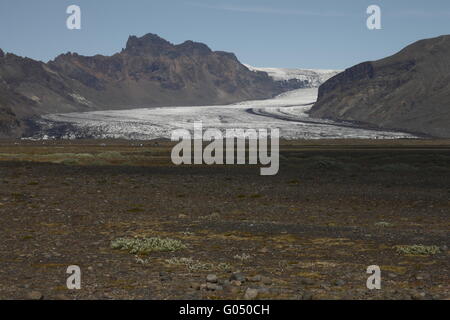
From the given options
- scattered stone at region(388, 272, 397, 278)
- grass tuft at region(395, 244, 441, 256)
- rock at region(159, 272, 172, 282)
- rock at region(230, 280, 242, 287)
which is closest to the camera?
rock at region(230, 280, 242, 287)

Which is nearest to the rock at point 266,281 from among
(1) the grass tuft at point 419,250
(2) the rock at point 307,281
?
(2) the rock at point 307,281

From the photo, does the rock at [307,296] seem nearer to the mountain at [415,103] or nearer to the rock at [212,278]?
the rock at [212,278]

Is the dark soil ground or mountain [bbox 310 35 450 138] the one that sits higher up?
mountain [bbox 310 35 450 138]

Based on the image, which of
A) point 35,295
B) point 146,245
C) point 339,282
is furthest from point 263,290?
point 146,245

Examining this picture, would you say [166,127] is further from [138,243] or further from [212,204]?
[138,243]

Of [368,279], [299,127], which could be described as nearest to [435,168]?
[368,279]

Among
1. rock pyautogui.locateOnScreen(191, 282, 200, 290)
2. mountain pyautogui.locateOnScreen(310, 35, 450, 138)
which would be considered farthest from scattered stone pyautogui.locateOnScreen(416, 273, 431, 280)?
mountain pyautogui.locateOnScreen(310, 35, 450, 138)

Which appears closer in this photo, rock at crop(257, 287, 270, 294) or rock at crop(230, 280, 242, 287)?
rock at crop(257, 287, 270, 294)

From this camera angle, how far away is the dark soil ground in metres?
10.7

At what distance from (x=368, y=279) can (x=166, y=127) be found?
12356cm

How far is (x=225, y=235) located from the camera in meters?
16.6

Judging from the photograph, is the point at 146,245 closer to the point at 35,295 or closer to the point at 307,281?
the point at 35,295

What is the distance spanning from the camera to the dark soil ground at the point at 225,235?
10695mm

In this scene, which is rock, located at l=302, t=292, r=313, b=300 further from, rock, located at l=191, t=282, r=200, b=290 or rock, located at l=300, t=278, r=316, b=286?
rock, located at l=191, t=282, r=200, b=290
